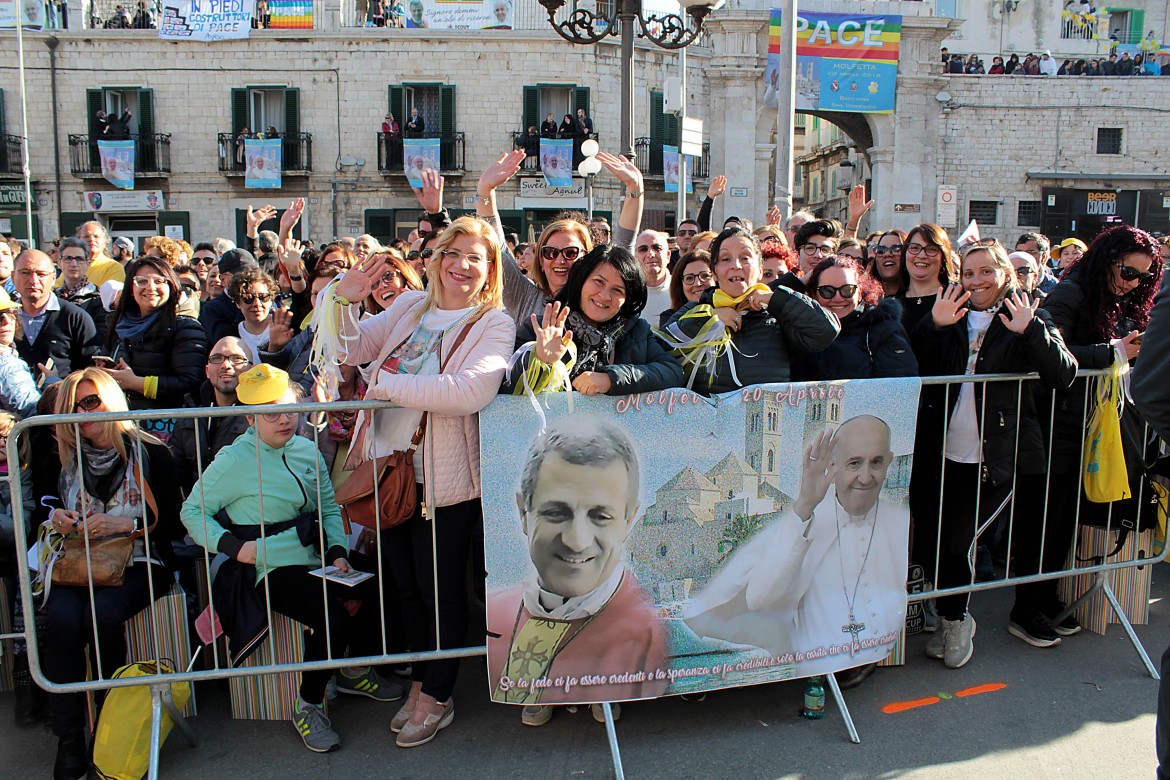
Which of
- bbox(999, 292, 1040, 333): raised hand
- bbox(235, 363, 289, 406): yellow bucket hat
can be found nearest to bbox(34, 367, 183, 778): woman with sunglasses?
bbox(235, 363, 289, 406): yellow bucket hat

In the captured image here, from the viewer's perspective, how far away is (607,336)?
358cm

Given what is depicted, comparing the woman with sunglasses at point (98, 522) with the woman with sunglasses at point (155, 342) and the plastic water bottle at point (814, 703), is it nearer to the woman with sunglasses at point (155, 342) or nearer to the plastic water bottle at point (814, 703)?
the woman with sunglasses at point (155, 342)

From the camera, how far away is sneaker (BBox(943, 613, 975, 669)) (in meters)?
4.16

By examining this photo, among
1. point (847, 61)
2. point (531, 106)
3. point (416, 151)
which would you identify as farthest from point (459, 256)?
point (847, 61)

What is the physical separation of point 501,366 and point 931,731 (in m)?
2.30

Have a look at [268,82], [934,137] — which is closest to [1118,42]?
[934,137]

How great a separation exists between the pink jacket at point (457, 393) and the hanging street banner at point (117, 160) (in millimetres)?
25467

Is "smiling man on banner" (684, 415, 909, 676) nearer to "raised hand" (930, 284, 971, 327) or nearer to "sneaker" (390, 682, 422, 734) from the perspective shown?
"raised hand" (930, 284, 971, 327)

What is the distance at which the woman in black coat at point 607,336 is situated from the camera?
330cm

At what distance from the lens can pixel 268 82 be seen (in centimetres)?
2525

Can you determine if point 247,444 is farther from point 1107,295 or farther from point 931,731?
point 1107,295

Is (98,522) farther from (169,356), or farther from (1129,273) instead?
(1129,273)

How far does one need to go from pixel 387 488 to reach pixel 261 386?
70 centimetres

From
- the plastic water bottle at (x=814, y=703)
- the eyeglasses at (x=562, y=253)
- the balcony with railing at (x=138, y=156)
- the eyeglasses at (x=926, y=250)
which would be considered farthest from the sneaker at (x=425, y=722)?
the balcony with railing at (x=138, y=156)
